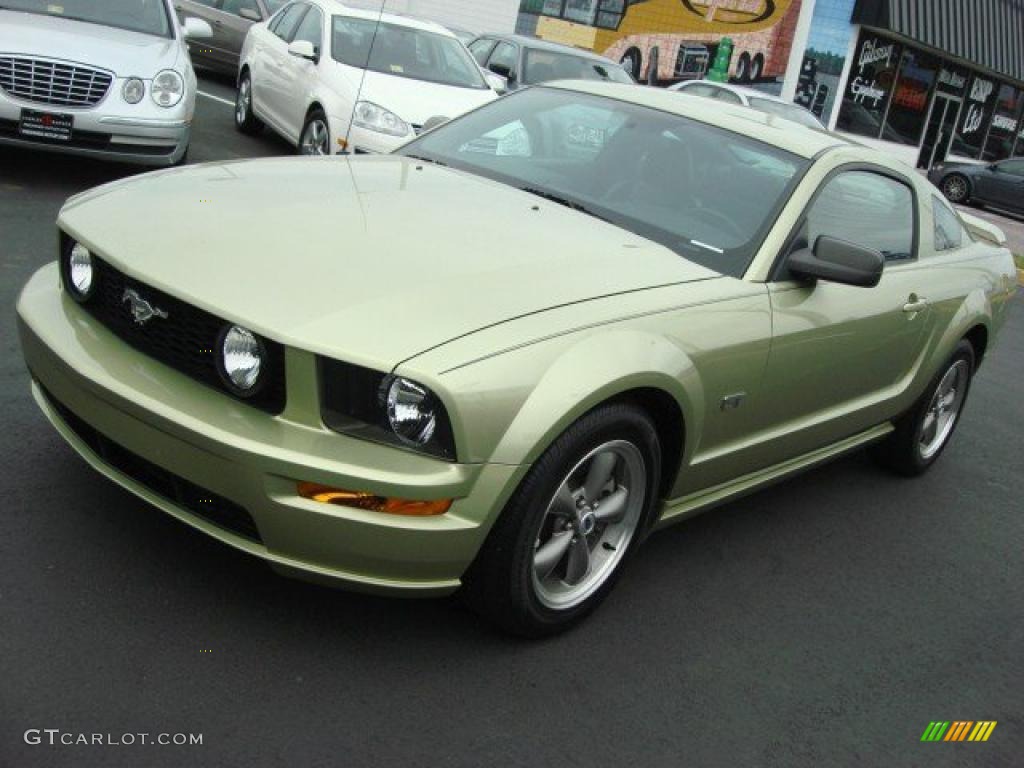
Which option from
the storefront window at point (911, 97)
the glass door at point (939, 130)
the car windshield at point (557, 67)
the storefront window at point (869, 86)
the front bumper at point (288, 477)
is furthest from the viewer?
the glass door at point (939, 130)

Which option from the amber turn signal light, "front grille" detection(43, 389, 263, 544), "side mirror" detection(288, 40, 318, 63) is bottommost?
"front grille" detection(43, 389, 263, 544)

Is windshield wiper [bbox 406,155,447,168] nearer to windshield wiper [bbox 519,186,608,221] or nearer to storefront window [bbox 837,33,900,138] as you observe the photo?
windshield wiper [bbox 519,186,608,221]

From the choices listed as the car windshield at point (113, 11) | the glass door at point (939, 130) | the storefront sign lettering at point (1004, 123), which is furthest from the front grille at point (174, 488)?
the storefront sign lettering at point (1004, 123)

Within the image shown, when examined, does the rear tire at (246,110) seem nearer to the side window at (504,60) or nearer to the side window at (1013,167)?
the side window at (504,60)

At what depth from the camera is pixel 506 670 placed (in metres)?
3.07

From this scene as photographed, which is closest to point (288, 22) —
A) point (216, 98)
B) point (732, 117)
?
point (216, 98)

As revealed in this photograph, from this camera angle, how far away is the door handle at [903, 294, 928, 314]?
443cm

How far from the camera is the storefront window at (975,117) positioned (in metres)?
31.2

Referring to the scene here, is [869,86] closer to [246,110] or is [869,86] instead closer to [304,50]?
[246,110]

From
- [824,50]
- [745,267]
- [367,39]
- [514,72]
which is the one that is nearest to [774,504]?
[745,267]

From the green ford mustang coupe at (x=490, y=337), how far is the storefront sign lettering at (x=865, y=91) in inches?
1010

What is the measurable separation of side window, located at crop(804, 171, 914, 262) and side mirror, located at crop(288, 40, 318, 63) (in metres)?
5.90

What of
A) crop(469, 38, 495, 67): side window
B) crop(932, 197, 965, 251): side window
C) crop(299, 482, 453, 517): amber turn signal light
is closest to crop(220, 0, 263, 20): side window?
crop(469, 38, 495, 67): side window

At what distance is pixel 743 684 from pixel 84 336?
7.10ft
